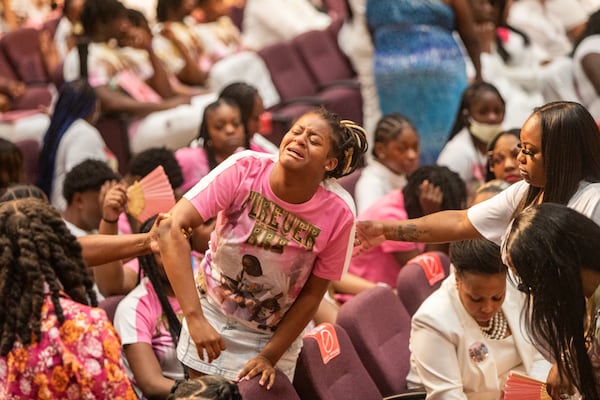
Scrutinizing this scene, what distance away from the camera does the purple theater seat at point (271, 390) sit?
2.57 m

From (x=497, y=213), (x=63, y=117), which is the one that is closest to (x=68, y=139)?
(x=63, y=117)

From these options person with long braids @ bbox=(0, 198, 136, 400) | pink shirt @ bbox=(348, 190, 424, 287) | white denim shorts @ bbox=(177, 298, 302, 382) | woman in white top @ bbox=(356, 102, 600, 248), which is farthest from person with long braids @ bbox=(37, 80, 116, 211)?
woman in white top @ bbox=(356, 102, 600, 248)

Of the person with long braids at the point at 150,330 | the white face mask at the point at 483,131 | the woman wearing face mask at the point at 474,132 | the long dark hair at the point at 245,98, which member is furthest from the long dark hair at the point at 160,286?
the white face mask at the point at 483,131

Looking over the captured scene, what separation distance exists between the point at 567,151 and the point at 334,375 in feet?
3.10

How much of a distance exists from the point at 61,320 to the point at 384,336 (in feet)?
4.40

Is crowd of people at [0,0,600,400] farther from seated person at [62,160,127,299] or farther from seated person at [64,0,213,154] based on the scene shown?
seated person at [64,0,213,154]

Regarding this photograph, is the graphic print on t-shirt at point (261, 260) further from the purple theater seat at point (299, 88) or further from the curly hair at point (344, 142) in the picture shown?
the purple theater seat at point (299, 88)

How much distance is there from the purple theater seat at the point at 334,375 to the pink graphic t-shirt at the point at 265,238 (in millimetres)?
274

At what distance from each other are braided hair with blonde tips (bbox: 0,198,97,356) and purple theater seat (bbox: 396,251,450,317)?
4.66ft

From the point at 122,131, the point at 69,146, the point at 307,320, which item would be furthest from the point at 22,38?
the point at 307,320

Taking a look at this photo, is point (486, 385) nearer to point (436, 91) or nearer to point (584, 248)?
point (584, 248)

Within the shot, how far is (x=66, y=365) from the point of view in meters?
2.30

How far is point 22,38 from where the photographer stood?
268 inches

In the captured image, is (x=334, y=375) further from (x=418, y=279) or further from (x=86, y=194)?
(x=86, y=194)
